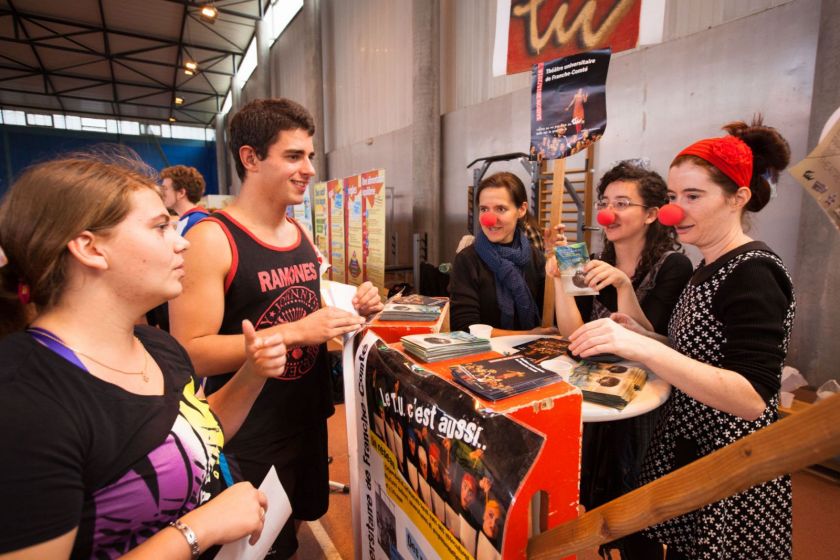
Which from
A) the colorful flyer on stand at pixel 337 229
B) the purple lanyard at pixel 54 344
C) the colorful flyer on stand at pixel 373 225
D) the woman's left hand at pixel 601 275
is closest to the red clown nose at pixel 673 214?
the woman's left hand at pixel 601 275

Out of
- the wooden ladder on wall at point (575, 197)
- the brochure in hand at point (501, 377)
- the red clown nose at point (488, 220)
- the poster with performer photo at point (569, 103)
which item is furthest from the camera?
the wooden ladder on wall at point (575, 197)

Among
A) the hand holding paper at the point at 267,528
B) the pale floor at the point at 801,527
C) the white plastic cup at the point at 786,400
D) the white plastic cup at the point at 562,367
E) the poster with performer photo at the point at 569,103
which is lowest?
the pale floor at the point at 801,527

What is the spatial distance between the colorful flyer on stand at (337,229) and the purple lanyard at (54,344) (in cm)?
650

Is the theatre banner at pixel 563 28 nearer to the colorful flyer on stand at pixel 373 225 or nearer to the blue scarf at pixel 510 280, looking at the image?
the blue scarf at pixel 510 280

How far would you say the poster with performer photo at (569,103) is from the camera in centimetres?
164

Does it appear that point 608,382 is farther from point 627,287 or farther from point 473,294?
point 473,294

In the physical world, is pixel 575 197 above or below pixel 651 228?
above

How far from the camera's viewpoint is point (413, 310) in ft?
4.80

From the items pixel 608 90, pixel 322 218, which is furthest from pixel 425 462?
pixel 322 218

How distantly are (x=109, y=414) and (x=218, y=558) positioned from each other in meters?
0.38

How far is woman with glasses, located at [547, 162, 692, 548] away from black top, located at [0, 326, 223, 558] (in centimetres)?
136

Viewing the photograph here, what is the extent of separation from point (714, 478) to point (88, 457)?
93 centimetres

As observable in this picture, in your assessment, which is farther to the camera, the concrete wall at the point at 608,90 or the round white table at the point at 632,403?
the concrete wall at the point at 608,90

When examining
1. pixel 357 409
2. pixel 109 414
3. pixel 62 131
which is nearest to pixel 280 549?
pixel 357 409
